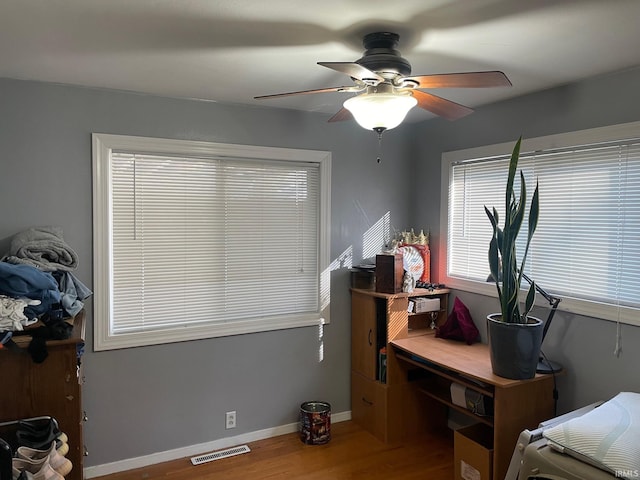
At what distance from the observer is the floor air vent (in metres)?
3.11

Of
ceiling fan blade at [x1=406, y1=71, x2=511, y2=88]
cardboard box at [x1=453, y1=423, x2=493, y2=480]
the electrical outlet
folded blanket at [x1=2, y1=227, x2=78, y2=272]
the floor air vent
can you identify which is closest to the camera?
ceiling fan blade at [x1=406, y1=71, x2=511, y2=88]

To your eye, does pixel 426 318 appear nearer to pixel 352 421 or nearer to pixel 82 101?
pixel 352 421

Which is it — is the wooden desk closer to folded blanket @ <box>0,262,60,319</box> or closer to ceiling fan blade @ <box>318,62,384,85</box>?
ceiling fan blade @ <box>318,62,384,85</box>

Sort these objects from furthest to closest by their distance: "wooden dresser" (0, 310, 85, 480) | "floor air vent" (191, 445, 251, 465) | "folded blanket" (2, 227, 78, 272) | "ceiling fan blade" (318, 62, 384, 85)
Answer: "floor air vent" (191, 445, 251, 465) < "folded blanket" (2, 227, 78, 272) < "wooden dresser" (0, 310, 85, 480) < "ceiling fan blade" (318, 62, 384, 85)

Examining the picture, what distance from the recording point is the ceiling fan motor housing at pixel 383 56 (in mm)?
1930

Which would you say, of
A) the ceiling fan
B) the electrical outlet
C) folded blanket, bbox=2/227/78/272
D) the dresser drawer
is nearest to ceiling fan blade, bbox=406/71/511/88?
the ceiling fan

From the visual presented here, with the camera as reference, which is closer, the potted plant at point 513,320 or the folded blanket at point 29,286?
the folded blanket at point 29,286

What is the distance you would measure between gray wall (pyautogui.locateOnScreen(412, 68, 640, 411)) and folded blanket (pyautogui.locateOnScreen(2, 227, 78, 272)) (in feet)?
8.79

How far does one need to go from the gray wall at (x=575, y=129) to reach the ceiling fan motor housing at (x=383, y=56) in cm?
134

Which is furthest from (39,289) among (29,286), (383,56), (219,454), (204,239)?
(383,56)

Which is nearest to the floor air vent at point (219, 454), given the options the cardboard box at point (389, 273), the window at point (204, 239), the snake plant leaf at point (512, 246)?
the window at point (204, 239)

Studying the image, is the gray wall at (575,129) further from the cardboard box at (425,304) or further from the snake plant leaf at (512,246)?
the snake plant leaf at (512,246)

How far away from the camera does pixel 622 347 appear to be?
2.51m

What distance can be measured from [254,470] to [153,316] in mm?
1187
